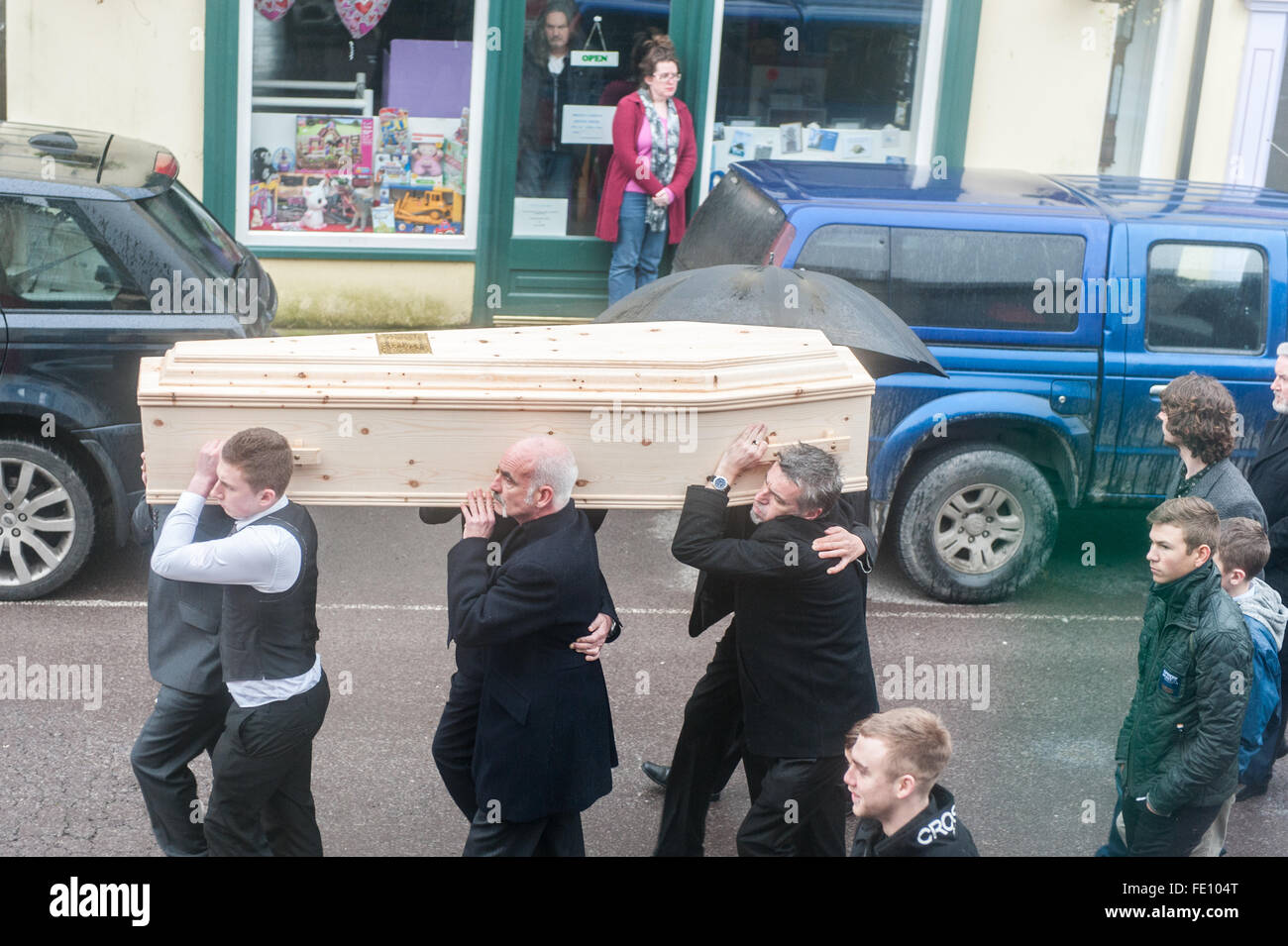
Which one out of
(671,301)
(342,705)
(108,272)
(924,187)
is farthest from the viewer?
(924,187)

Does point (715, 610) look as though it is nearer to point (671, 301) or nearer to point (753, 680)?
point (753, 680)

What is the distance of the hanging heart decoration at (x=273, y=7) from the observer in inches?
456

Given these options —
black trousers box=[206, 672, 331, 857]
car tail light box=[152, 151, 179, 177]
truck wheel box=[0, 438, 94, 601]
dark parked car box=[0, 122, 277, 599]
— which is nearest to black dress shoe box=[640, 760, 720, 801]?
black trousers box=[206, 672, 331, 857]

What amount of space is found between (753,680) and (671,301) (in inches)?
62.6

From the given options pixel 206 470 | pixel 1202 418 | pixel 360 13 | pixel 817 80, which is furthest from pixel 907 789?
pixel 817 80

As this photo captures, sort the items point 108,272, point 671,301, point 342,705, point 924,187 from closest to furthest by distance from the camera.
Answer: point 671,301 < point 342,705 < point 108,272 < point 924,187

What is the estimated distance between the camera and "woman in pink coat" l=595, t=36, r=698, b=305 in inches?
442

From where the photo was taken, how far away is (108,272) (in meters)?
7.26

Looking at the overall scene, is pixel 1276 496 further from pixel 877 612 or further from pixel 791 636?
pixel 791 636

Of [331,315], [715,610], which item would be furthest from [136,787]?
[331,315]

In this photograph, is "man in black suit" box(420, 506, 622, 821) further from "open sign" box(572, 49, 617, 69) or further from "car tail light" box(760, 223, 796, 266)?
"open sign" box(572, 49, 617, 69)

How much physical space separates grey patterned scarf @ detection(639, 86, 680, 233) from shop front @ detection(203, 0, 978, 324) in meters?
0.78

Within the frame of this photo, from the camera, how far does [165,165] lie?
313 inches

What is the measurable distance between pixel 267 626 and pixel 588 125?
8.24 m
